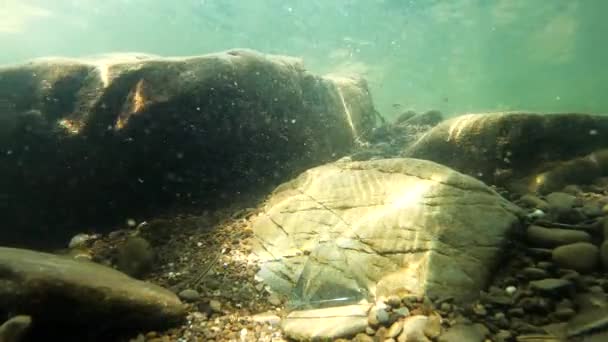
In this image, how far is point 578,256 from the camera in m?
2.93

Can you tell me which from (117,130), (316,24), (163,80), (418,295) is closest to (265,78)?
(163,80)

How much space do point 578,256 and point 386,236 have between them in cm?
158

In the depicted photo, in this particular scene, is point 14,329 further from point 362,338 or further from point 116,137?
point 116,137

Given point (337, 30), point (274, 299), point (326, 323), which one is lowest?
point (274, 299)

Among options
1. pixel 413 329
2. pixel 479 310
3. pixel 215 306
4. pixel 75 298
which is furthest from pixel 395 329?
pixel 75 298

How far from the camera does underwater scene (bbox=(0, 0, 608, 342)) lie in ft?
8.92

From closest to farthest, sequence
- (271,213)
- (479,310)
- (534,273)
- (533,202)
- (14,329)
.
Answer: (14,329)
(479,310)
(534,273)
(533,202)
(271,213)

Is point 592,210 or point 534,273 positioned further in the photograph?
point 592,210

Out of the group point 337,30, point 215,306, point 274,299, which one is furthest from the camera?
point 337,30

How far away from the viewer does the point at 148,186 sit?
4777mm

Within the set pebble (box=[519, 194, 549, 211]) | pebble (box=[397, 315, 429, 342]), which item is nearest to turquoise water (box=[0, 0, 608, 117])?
pebble (box=[519, 194, 549, 211])

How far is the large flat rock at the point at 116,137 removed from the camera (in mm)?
4555

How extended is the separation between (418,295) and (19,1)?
33.4 metres

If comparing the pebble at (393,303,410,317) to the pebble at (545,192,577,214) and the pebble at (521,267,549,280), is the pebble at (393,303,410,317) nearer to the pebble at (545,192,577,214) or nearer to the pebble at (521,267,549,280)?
the pebble at (521,267,549,280)
